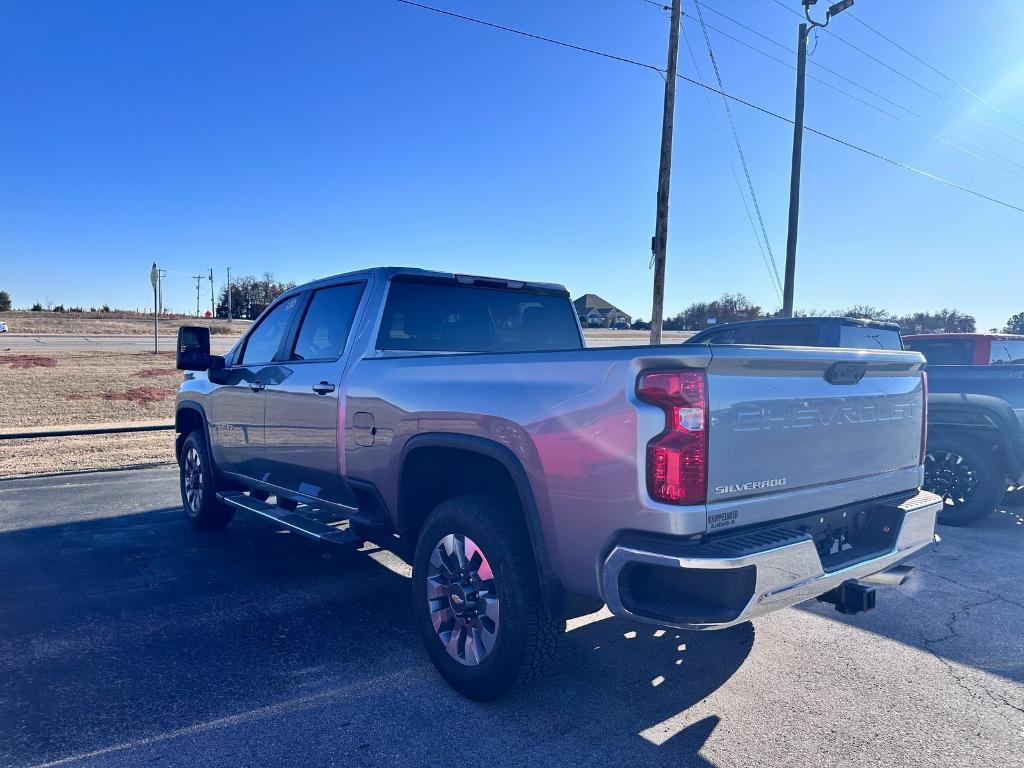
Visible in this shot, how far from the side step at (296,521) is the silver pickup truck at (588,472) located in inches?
1.0

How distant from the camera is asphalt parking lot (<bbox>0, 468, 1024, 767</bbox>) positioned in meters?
2.87

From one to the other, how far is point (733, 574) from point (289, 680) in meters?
2.18

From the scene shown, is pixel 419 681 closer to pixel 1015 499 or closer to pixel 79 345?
pixel 1015 499

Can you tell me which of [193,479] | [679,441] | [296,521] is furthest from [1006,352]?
[193,479]

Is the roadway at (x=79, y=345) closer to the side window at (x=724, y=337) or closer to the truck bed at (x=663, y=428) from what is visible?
the side window at (x=724, y=337)

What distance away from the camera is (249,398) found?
17.3ft

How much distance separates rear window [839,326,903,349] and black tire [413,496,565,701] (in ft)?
14.1

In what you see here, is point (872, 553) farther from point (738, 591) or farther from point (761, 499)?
point (738, 591)

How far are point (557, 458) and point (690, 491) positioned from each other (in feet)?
1.76

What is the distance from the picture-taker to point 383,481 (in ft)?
12.5

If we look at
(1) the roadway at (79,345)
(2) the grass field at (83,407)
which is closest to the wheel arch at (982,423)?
(2) the grass field at (83,407)

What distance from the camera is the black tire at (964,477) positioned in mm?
6320

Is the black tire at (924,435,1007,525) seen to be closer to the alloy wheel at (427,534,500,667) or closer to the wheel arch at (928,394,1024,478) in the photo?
the wheel arch at (928,394,1024,478)

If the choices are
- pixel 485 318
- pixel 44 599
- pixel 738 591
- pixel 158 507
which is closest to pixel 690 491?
pixel 738 591
